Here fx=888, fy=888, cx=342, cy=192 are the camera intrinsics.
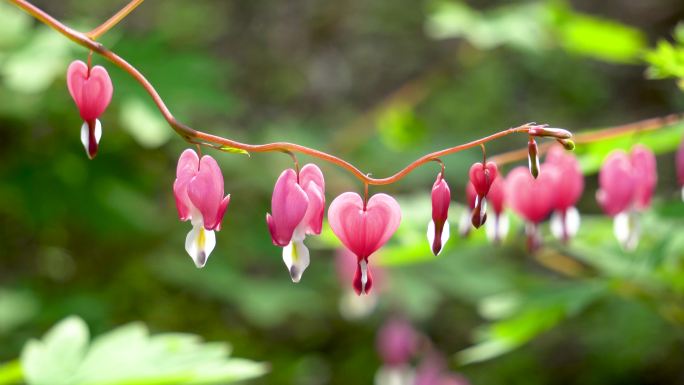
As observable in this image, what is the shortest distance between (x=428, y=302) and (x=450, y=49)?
2.06m

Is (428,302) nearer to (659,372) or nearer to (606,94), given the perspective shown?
(659,372)

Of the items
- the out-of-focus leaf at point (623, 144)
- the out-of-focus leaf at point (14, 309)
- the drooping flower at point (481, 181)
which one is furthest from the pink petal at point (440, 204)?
the out-of-focus leaf at point (14, 309)

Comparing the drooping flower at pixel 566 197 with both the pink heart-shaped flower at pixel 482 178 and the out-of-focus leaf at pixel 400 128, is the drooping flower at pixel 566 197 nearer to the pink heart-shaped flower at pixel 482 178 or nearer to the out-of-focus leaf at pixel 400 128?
the pink heart-shaped flower at pixel 482 178

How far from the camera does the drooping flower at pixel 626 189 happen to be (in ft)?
4.88

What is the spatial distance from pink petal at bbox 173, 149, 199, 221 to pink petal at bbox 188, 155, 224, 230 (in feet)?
0.04

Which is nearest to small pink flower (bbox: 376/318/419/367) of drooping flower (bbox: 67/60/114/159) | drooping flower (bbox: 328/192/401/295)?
drooping flower (bbox: 328/192/401/295)

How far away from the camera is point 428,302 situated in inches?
128

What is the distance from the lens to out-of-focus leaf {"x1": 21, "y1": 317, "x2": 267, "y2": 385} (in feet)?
4.84

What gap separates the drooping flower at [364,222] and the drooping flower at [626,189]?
1.73ft

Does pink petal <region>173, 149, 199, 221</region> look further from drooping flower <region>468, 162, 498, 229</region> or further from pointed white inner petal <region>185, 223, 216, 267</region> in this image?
drooping flower <region>468, 162, 498, 229</region>

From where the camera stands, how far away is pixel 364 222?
3.68 ft

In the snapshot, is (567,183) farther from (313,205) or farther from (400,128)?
(400,128)

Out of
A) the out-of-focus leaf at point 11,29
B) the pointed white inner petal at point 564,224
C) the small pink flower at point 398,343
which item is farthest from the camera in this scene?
the small pink flower at point 398,343

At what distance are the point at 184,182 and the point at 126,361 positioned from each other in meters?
0.56
